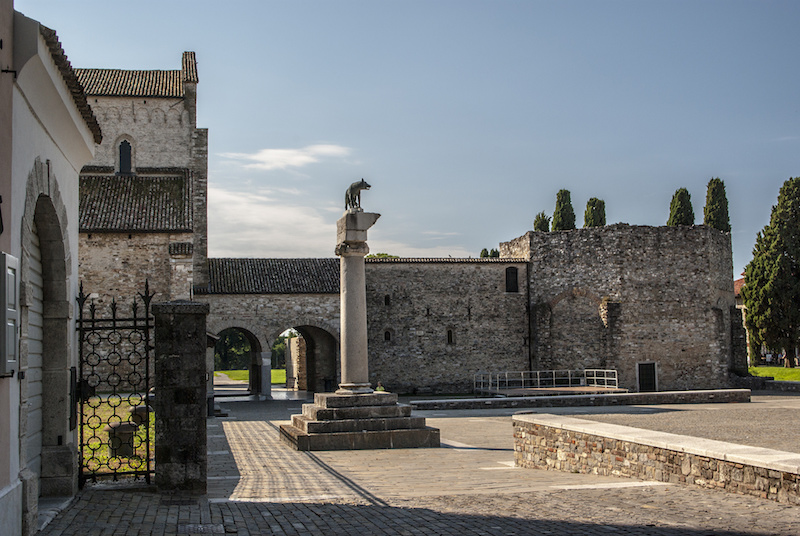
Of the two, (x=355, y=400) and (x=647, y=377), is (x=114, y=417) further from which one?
(x=647, y=377)

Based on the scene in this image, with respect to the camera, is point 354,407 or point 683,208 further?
point 683,208

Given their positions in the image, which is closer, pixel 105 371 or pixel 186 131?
pixel 105 371

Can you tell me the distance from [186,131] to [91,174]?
4.53m

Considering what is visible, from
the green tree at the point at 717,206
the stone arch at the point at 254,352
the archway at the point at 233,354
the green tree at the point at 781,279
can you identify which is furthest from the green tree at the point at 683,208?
the archway at the point at 233,354

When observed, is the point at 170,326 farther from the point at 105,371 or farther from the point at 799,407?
the point at 799,407

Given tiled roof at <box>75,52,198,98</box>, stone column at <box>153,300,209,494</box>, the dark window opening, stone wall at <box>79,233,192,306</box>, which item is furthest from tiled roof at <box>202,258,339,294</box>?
stone column at <box>153,300,209,494</box>

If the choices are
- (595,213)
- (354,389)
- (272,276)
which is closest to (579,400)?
(354,389)

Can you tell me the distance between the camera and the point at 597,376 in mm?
34531

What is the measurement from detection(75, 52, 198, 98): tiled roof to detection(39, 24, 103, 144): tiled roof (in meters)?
27.1

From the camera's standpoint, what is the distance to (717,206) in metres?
39.5

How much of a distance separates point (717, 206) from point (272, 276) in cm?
2296

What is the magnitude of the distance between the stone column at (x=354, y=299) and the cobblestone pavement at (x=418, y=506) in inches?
145

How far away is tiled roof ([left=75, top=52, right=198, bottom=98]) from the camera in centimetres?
3462

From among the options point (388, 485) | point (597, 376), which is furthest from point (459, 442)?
point (597, 376)
